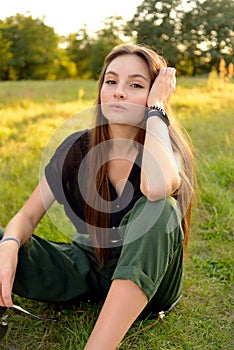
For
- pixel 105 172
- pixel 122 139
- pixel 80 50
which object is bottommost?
pixel 80 50

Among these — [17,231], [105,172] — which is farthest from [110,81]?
[17,231]

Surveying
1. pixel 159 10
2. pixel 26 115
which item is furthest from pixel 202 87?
pixel 26 115

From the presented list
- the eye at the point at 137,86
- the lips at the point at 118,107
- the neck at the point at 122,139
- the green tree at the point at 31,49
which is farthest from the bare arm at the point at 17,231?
the green tree at the point at 31,49

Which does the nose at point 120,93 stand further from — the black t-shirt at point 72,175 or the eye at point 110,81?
the black t-shirt at point 72,175

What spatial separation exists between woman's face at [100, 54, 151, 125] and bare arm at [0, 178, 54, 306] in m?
0.43

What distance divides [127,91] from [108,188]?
0.40m

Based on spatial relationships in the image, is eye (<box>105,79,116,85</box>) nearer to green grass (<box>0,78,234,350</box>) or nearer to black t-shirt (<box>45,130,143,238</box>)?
black t-shirt (<box>45,130,143,238</box>)

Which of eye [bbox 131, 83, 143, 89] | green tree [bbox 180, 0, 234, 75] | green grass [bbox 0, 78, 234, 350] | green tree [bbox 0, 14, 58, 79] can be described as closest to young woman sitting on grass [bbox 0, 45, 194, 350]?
eye [bbox 131, 83, 143, 89]

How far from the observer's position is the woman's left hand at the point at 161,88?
183 cm

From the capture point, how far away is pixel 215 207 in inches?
121

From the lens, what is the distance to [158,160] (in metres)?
1.65

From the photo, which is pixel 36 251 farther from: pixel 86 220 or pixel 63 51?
pixel 63 51

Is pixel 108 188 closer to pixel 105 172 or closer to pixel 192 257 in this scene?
pixel 105 172

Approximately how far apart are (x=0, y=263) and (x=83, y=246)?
0.43 meters
